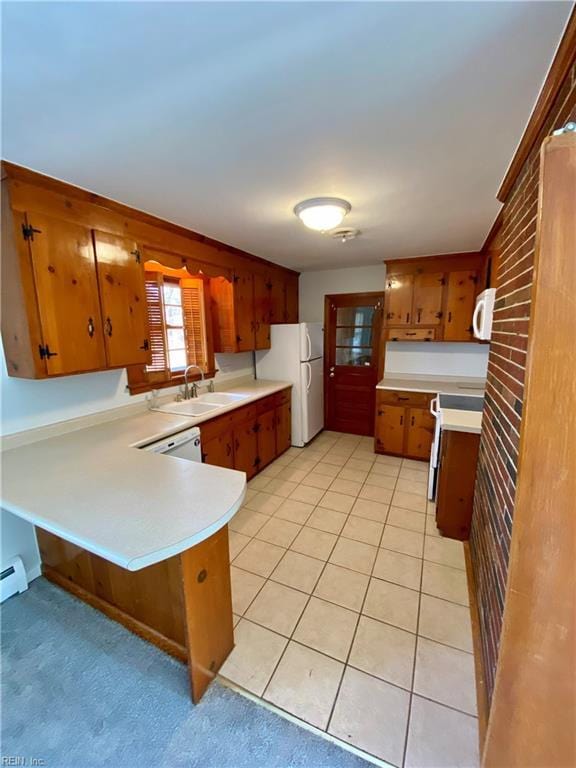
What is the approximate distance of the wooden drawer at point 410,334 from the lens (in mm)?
3654

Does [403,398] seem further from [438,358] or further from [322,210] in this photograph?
[322,210]

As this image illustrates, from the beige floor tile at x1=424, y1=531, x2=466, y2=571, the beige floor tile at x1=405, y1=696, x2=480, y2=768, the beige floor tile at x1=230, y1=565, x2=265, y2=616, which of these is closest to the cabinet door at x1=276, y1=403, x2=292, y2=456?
the beige floor tile at x1=230, y1=565, x2=265, y2=616

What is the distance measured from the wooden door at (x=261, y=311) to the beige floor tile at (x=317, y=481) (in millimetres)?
1563

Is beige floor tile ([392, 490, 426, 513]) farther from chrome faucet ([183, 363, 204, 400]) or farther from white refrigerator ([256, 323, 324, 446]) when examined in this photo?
chrome faucet ([183, 363, 204, 400])

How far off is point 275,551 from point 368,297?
3309 mm

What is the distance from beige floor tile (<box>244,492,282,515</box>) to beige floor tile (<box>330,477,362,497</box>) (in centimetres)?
58

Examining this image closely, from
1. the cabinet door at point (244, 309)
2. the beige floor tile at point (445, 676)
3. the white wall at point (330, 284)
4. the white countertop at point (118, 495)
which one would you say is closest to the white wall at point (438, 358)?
the white wall at point (330, 284)

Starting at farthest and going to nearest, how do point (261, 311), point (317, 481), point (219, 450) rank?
point (261, 311)
point (317, 481)
point (219, 450)

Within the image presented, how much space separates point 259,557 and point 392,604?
89 centimetres

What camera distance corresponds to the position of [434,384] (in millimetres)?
3764

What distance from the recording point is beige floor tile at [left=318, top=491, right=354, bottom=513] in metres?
2.78

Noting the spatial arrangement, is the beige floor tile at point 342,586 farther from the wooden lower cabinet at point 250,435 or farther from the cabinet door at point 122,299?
the cabinet door at point 122,299

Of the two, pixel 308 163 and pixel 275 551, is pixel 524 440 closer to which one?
pixel 308 163

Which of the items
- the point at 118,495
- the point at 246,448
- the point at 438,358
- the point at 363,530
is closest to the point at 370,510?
the point at 363,530
